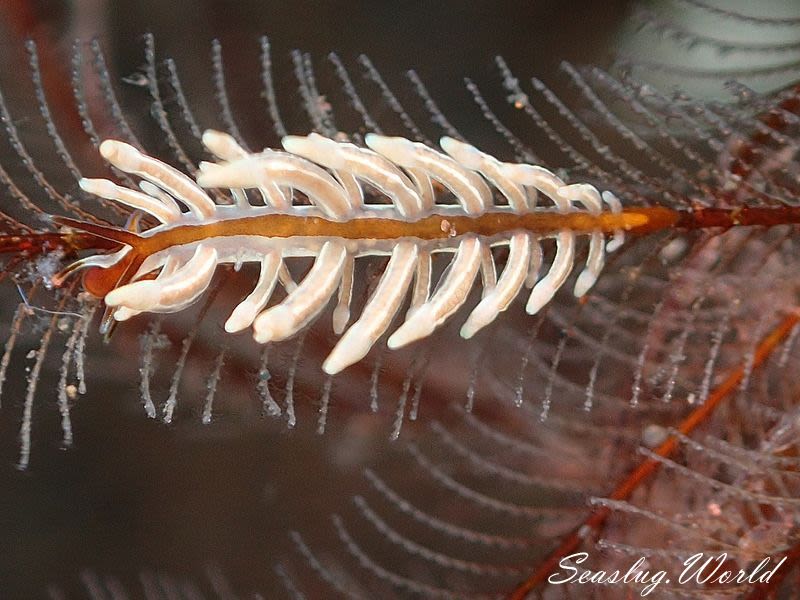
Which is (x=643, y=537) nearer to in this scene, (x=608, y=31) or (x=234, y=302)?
(x=234, y=302)

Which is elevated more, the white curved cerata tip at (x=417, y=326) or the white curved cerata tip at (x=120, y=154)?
the white curved cerata tip at (x=120, y=154)

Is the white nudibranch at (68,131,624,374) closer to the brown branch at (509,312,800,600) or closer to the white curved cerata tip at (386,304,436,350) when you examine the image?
the white curved cerata tip at (386,304,436,350)

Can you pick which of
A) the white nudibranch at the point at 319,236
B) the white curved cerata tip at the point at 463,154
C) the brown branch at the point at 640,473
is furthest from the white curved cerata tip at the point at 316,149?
the brown branch at the point at 640,473

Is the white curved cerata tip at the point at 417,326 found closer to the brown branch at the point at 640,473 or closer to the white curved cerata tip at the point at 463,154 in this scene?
the white curved cerata tip at the point at 463,154

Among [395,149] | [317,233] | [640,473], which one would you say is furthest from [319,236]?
[640,473]

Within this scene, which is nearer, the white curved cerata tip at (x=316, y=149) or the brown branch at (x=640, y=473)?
the white curved cerata tip at (x=316, y=149)
